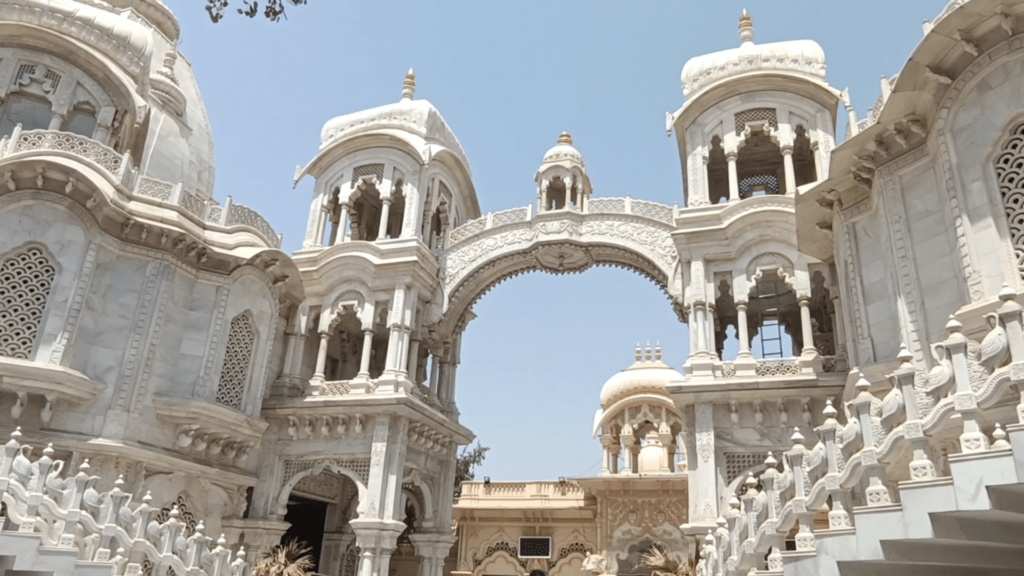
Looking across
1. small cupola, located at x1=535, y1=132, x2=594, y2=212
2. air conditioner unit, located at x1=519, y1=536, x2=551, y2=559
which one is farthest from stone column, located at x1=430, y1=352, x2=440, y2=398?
air conditioner unit, located at x1=519, y1=536, x2=551, y2=559

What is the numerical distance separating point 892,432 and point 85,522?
9333 millimetres

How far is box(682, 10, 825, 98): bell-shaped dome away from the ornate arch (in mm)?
3797

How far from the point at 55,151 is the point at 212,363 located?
17.2 ft

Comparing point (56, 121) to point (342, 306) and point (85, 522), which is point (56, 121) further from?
point (85, 522)

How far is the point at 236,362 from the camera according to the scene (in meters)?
16.6

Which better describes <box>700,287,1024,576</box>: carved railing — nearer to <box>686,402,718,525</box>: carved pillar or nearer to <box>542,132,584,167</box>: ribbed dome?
<box>686,402,718,525</box>: carved pillar

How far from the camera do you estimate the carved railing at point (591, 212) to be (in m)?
19.6

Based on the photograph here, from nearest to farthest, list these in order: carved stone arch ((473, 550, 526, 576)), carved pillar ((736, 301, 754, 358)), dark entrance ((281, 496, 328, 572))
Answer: carved pillar ((736, 301, 754, 358)) → dark entrance ((281, 496, 328, 572)) → carved stone arch ((473, 550, 526, 576))

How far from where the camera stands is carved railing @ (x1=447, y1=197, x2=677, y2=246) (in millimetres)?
19594

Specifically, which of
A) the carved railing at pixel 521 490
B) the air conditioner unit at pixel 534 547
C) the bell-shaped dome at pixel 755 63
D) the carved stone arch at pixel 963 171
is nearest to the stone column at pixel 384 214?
the bell-shaped dome at pixel 755 63

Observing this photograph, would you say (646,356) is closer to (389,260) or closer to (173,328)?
(389,260)

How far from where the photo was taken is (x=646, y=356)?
28062 mm

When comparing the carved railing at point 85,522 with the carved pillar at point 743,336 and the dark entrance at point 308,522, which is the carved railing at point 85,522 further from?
the carved pillar at point 743,336

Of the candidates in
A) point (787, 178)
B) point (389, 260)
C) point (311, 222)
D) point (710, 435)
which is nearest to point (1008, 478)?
point (710, 435)
